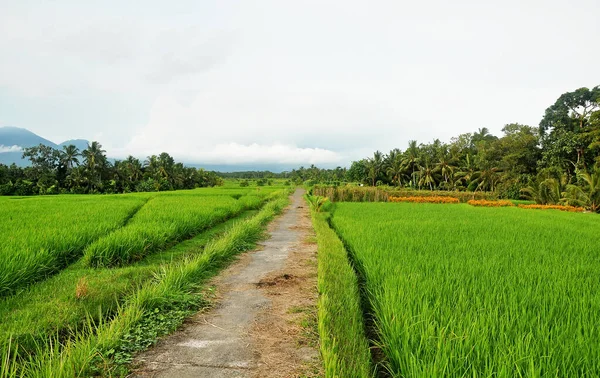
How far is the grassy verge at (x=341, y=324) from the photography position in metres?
2.17

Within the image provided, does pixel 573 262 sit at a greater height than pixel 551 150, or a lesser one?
lesser

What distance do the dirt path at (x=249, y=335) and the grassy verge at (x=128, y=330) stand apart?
0.19 metres

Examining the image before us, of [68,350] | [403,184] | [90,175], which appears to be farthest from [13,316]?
[403,184]

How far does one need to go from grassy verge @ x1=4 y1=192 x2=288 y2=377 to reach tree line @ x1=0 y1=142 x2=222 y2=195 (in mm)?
42924

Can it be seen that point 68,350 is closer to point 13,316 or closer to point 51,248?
point 13,316

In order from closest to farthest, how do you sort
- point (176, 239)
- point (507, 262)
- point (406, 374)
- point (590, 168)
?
point (406, 374), point (507, 262), point (176, 239), point (590, 168)

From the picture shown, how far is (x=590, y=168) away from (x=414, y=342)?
31.5 m

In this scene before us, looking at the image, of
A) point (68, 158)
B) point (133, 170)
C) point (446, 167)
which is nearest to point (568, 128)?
point (446, 167)

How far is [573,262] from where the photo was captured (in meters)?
4.50

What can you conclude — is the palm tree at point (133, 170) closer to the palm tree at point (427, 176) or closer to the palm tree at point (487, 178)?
the palm tree at point (427, 176)

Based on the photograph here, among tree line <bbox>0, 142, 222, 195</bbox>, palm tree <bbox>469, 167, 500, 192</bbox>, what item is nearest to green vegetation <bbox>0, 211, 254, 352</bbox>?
palm tree <bbox>469, 167, 500, 192</bbox>

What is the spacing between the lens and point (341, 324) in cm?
284

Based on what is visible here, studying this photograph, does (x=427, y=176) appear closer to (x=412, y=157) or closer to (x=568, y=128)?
(x=412, y=157)

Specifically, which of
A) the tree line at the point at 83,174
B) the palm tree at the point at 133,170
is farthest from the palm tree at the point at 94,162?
the palm tree at the point at 133,170
